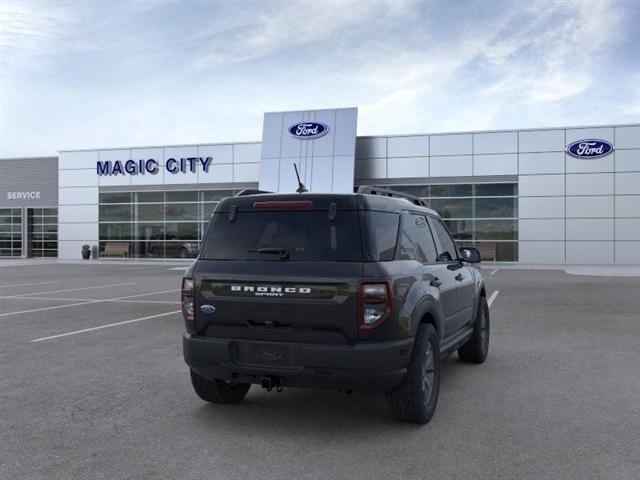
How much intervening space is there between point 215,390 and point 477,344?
3.27 m

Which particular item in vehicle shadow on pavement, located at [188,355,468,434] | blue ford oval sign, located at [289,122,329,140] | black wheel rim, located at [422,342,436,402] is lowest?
vehicle shadow on pavement, located at [188,355,468,434]

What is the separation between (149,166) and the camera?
3497 cm

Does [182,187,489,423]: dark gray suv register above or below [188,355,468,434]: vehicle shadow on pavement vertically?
above

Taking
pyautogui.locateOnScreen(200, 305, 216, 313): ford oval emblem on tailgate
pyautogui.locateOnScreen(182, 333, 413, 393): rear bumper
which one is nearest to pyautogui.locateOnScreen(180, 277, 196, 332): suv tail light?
pyautogui.locateOnScreen(200, 305, 216, 313): ford oval emblem on tailgate

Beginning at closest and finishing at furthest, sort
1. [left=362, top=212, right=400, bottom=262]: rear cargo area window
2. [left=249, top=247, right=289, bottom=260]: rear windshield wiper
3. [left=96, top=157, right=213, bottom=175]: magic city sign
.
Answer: [left=362, top=212, right=400, bottom=262]: rear cargo area window → [left=249, top=247, right=289, bottom=260]: rear windshield wiper → [left=96, top=157, right=213, bottom=175]: magic city sign

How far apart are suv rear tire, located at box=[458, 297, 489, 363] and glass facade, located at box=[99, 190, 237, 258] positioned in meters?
27.6

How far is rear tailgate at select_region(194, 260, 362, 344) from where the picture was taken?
4.50m

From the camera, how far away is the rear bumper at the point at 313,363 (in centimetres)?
446

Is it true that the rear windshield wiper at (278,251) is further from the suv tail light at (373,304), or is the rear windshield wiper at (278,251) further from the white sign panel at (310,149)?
the white sign panel at (310,149)

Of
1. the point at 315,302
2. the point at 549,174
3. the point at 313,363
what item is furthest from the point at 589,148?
the point at 313,363

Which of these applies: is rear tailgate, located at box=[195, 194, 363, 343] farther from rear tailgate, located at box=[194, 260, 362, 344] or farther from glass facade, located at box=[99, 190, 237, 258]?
glass facade, located at box=[99, 190, 237, 258]

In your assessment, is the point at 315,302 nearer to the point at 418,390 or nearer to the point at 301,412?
the point at 418,390

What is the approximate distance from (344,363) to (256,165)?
2939 centimetres

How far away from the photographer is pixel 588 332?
31.3 feet
